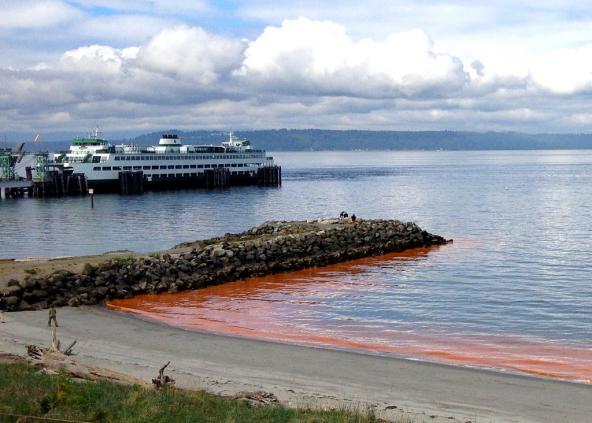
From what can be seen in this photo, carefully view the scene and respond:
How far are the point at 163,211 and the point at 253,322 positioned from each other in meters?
57.8

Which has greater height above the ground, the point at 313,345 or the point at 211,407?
the point at 211,407

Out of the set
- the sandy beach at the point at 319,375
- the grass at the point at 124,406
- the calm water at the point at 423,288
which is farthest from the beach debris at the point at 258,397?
the calm water at the point at 423,288

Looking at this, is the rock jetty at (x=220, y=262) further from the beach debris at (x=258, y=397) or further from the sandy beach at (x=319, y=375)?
the beach debris at (x=258, y=397)

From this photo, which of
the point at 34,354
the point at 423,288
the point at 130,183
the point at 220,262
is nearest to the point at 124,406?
the point at 34,354

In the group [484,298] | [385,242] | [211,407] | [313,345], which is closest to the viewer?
[211,407]

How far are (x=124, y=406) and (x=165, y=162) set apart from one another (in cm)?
11638

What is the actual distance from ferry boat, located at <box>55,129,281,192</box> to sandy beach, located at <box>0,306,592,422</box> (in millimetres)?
97175

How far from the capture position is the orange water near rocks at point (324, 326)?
65.0 ft

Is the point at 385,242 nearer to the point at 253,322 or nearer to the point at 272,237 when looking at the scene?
the point at 272,237

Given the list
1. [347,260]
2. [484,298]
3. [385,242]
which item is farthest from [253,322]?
[385,242]

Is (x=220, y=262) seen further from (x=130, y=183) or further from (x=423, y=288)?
(x=130, y=183)

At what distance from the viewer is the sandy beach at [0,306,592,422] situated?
14133mm

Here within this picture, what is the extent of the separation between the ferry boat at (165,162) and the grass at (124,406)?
10654 centimetres

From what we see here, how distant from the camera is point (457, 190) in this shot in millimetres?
111750
